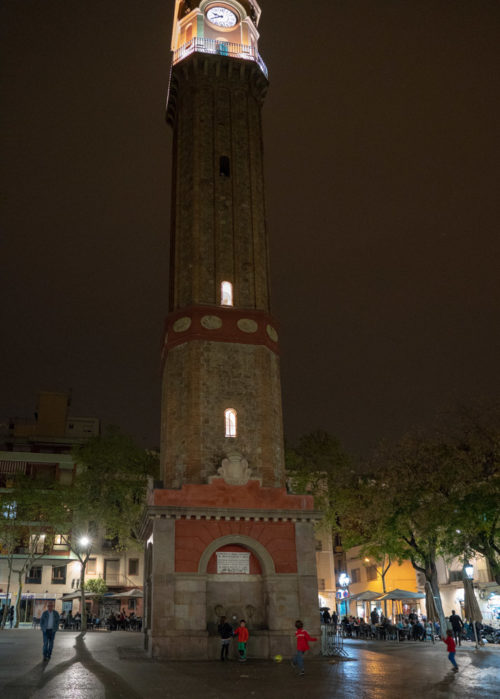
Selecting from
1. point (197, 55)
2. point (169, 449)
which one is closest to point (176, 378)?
point (169, 449)

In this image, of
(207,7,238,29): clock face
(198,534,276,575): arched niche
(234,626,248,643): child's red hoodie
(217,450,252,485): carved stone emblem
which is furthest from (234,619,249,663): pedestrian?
(207,7,238,29): clock face

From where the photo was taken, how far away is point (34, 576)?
2397 inches

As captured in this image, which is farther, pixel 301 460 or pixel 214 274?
pixel 301 460

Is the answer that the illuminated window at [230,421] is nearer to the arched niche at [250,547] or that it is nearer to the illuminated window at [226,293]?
the arched niche at [250,547]

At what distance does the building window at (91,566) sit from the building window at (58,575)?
92.9 inches

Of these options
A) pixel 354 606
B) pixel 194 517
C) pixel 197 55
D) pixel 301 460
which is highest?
pixel 197 55

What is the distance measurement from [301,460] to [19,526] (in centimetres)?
2401

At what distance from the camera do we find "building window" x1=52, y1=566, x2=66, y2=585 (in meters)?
61.3

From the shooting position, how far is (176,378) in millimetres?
31219

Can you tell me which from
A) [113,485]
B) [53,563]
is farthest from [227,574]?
[53,563]

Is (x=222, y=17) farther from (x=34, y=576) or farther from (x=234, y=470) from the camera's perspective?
(x=34, y=576)

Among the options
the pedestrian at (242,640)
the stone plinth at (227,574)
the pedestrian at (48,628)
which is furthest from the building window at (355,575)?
the pedestrian at (48,628)

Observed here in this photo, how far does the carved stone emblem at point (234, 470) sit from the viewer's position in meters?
27.6

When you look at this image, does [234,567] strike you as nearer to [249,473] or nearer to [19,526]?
[249,473]
